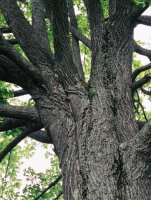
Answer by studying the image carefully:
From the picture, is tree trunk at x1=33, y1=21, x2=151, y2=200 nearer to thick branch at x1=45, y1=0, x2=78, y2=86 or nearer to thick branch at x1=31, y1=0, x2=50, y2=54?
thick branch at x1=45, y1=0, x2=78, y2=86

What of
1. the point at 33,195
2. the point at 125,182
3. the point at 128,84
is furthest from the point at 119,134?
the point at 33,195

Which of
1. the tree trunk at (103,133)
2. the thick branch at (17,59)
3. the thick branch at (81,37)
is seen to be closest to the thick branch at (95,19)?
the tree trunk at (103,133)

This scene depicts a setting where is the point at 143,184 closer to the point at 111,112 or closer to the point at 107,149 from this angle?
the point at 107,149

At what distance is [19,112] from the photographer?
4.02 meters

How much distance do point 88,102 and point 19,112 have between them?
0.98 metres

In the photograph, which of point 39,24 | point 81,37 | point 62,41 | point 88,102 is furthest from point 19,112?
point 81,37

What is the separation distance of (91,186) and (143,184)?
563 millimetres

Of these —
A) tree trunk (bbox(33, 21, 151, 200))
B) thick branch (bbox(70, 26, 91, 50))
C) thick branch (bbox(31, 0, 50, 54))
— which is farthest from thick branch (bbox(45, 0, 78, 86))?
thick branch (bbox(70, 26, 91, 50))

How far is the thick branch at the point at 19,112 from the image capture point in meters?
3.96

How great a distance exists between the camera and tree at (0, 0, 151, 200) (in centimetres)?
313

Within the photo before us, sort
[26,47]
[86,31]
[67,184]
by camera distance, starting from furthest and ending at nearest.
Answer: [86,31], [26,47], [67,184]

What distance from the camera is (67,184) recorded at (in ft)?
10.8

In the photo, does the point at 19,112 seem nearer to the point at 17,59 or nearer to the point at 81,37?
the point at 17,59

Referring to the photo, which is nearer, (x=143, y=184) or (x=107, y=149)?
(x=143, y=184)
